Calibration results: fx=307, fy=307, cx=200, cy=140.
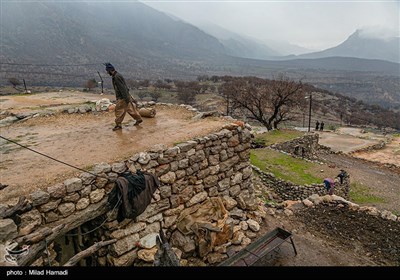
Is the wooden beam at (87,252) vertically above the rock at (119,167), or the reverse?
the rock at (119,167)

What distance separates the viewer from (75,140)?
9.06 meters

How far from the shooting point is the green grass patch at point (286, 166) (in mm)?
17062

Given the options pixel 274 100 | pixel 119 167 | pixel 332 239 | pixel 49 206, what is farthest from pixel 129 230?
pixel 274 100

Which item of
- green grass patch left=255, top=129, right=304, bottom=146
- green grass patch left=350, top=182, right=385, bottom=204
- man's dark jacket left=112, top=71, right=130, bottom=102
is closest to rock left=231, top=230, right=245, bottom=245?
man's dark jacket left=112, top=71, right=130, bottom=102

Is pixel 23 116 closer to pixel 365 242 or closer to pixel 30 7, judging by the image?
pixel 365 242

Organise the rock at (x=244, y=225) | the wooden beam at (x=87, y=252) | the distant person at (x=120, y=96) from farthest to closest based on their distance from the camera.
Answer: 1. the distant person at (x=120, y=96)
2. the rock at (x=244, y=225)
3. the wooden beam at (x=87, y=252)

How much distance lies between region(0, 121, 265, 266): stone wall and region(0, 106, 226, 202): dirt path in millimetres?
565

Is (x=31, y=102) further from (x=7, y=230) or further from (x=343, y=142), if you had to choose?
(x=343, y=142)

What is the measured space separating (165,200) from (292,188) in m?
10.1

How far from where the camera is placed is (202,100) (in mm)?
56031

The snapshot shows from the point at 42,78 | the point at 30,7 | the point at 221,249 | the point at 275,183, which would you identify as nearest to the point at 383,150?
the point at 275,183

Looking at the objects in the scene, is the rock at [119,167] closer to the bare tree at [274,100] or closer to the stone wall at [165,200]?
the stone wall at [165,200]

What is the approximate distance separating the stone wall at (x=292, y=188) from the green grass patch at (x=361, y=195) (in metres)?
0.85

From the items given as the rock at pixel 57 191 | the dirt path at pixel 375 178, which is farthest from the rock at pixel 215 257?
the dirt path at pixel 375 178
